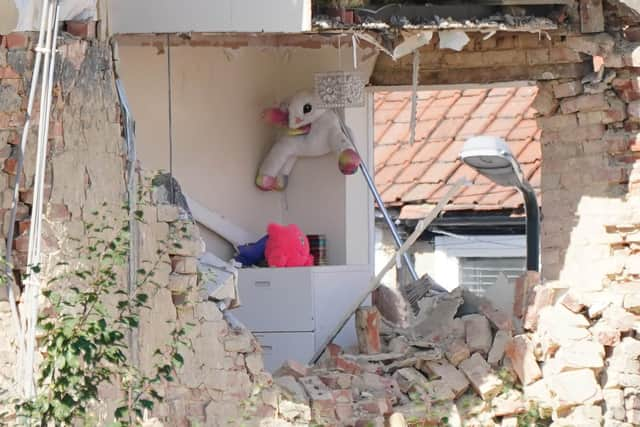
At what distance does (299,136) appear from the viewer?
35.9 feet

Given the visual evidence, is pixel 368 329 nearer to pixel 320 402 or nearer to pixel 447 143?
pixel 320 402

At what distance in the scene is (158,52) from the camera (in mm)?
10211

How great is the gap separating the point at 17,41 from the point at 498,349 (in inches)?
152

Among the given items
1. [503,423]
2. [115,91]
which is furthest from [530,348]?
[115,91]

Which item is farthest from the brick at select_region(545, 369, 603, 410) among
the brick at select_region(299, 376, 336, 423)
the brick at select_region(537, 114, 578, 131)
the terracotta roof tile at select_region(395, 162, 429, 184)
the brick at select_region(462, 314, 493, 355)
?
the terracotta roof tile at select_region(395, 162, 429, 184)

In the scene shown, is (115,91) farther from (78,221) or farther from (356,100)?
(356,100)

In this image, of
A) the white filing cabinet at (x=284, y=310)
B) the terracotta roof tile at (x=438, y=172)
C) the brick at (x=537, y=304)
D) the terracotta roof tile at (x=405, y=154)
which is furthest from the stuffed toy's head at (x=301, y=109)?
the terracotta roof tile at (x=405, y=154)

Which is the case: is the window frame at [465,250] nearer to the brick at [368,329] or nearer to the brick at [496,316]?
the brick at [496,316]

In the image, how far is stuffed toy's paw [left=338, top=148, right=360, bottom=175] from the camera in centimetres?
1064

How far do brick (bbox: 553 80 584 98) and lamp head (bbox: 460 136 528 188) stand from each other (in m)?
0.57

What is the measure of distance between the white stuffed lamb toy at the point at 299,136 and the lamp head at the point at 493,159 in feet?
2.77

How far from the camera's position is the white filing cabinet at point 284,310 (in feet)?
33.5

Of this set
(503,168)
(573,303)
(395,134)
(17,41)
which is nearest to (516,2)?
(503,168)

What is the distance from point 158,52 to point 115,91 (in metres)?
2.29
